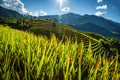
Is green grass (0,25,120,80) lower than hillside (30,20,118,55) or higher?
higher

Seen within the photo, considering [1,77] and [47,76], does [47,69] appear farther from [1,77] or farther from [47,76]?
[1,77]

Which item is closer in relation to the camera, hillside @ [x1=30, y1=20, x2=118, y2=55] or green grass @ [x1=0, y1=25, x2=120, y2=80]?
green grass @ [x1=0, y1=25, x2=120, y2=80]

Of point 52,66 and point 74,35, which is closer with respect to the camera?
point 52,66

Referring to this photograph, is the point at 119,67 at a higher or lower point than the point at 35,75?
lower

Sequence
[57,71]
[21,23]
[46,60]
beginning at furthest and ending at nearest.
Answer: [21,23] < [46,60] < [57,71]

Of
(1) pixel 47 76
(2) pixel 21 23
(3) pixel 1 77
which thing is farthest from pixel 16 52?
(2) pixel 21 23

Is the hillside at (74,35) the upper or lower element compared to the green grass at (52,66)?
lower

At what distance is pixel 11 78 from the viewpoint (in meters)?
1.77

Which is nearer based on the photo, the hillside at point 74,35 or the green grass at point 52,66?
the green grass at point 52,66

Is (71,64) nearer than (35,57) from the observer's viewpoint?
Yes

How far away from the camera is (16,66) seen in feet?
7.00

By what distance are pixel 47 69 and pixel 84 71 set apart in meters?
0.43

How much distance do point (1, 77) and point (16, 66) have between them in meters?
0.37

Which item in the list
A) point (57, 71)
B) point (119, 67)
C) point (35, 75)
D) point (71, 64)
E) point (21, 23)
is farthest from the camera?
point (21, 23)
